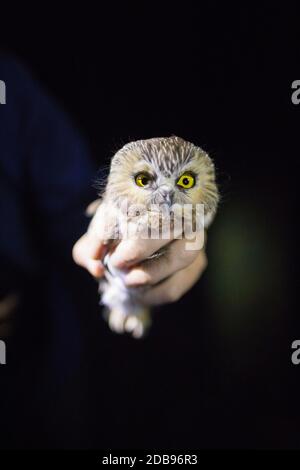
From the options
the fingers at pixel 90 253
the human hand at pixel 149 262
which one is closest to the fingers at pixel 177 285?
the human hand at pixel 149 262

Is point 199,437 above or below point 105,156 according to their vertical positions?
below

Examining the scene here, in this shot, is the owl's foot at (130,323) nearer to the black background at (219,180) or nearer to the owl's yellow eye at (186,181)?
the black background at (219,180)

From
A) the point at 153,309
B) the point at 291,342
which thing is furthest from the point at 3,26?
the point at 291,342

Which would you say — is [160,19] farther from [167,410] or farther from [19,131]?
[167,410]

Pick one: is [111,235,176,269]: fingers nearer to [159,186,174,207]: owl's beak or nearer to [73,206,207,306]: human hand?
[73,206,207,306]: human hand

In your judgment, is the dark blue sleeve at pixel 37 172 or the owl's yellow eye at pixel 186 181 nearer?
the owl's yellow eye at pixel 186 181

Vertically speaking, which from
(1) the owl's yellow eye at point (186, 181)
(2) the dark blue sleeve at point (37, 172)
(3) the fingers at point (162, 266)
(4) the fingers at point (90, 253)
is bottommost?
(3) the fingers at point (162, 266)

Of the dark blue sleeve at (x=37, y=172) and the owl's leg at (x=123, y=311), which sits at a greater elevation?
the dark blue sleeve at (x=37, y=172)
